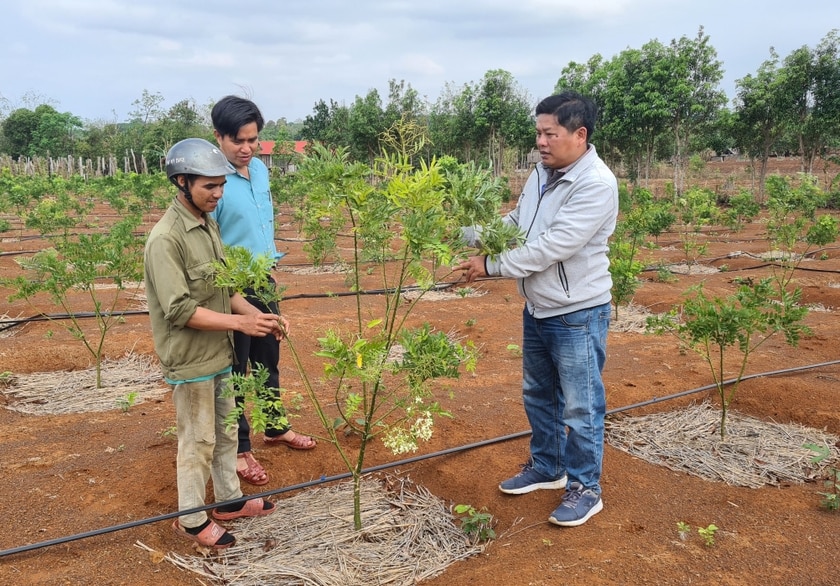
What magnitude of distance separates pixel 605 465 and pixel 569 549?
964 millimetres

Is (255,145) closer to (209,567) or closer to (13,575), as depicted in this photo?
(209,567)

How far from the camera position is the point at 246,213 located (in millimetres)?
3082

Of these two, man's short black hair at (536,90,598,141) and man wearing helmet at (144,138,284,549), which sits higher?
man's short black hair at (536,90,598,141)

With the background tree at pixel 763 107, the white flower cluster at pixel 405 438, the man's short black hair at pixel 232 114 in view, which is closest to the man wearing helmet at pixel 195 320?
the man's short black hair at pixel 232 114

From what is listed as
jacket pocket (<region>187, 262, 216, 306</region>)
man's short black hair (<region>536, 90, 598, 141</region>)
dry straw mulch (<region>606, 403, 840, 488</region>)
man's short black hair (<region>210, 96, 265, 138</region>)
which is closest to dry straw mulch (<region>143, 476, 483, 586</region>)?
jacket pocket (<region>187, 262, 216, 306</region>)

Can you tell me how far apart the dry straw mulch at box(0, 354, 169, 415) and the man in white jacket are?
10.2ft

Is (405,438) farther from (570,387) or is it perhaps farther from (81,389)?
(81,389)

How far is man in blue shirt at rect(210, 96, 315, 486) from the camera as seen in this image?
293 centimetres

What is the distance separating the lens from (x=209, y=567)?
8.73 feet

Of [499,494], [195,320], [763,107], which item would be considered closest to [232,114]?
[195,320]

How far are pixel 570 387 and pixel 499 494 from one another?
2.67ft

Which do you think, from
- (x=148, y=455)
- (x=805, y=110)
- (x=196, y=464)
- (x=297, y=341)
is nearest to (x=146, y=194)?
(x=297, y=341)

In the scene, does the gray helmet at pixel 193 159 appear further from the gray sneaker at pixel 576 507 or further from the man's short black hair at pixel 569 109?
the gray sneaker at pixel 576 507

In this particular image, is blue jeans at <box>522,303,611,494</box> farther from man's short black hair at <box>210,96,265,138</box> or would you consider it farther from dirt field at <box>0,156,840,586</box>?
man's short black hair at <box>210,96,265,138</box>
